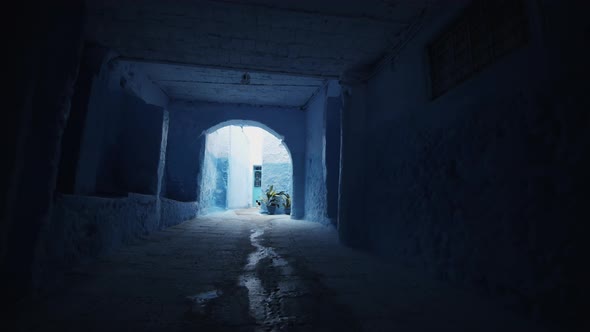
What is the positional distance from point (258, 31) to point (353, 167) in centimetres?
218

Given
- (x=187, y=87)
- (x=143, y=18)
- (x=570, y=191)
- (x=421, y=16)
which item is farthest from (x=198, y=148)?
(x=570, y=191)

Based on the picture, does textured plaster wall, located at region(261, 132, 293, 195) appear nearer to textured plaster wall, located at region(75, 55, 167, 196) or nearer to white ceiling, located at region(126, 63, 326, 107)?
white ceiling, located at region(126, 63, 326, 107)

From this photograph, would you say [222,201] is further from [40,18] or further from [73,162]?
[40,18]

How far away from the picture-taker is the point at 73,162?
10.7 ft

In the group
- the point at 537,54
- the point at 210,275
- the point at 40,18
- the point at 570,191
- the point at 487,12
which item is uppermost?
the point at 487,12

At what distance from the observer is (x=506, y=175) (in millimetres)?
1822

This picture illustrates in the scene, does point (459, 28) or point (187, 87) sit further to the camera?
point (187, 87)

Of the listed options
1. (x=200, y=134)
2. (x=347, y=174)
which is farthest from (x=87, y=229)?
(x=200, y=134)

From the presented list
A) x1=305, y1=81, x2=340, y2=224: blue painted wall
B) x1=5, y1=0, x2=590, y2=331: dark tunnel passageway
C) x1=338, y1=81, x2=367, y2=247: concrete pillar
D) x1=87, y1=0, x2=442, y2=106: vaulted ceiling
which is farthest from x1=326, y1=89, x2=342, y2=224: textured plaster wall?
x1=87, y1=0, x2=442, y2=106: vaulted ceiling

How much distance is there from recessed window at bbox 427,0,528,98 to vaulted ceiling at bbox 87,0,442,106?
0.42 metres

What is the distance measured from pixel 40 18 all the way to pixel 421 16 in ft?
10.3

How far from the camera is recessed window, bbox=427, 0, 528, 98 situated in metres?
1.87

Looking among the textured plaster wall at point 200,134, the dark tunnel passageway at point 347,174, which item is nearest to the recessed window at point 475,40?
the dark tunnel passageway at point 347,174

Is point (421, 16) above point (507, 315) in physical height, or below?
above
